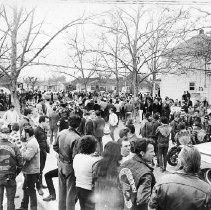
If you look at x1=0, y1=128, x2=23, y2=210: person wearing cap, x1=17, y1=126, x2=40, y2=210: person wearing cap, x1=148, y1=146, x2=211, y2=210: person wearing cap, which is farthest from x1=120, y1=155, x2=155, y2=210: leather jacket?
x1=17, y1=126, x2=40, y2=210: person wearing cap

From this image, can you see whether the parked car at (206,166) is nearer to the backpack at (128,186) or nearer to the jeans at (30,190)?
the jeans at (30,190)

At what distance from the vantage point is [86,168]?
4.76 m

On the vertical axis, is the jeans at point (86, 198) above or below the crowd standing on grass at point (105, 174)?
below

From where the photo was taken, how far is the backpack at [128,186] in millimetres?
3664

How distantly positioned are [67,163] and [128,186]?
2265 millimetres

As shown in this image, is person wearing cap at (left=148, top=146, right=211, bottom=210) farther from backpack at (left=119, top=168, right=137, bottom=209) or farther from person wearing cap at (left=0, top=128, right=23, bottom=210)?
person wearing cap at (left=0, top=128, right=23, bottom=210)

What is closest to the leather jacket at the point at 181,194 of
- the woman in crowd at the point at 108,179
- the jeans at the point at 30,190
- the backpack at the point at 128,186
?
the backpack at the point at 128,186

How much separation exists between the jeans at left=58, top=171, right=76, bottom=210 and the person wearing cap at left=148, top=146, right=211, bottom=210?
8.35ft

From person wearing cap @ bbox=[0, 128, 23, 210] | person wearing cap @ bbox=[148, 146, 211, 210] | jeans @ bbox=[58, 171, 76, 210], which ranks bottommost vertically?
jeans @ bbox=[58, 171, 76, 210]

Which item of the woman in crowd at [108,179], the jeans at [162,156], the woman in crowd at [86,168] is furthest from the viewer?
the jeans at [162,156]

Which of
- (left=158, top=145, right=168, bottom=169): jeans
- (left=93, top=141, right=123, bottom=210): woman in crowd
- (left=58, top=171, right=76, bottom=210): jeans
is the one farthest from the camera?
(left=158, top=145, right=168, bottom=169): jeans

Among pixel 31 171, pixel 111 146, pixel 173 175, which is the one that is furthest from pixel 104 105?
pixel 173 175

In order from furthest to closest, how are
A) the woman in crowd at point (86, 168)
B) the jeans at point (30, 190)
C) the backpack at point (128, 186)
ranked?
1. the jeans at point (30, 190)
2. the woman in crowd at point (86, 168)
3. the backpack at point (128, 186)

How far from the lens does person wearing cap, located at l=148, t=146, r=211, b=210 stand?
3.17 metres
